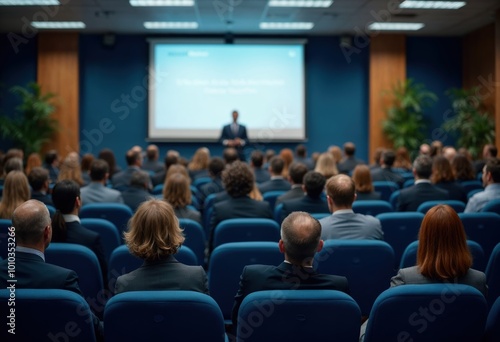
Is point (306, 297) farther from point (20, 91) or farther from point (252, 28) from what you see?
point (20, 91)

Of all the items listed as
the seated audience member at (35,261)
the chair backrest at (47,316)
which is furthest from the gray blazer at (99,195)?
the chair backrest at (47,316)

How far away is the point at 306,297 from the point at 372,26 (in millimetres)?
10554

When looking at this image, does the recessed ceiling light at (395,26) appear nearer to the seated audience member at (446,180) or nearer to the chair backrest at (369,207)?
the seated audience member at (446,180)

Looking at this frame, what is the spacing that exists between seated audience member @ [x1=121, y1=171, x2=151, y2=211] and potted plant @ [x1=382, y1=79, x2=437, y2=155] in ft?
26.2

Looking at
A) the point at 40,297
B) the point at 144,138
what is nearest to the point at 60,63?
the point at 144,138

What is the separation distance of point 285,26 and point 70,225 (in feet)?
29.9

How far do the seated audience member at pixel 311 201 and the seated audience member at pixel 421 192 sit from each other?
0.93 meters

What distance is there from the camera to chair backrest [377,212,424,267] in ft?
13.1

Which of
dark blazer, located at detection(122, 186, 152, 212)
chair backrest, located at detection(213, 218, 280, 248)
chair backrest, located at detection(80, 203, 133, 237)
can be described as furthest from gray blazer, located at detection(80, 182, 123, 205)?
chair backrest, located at detection(213, 218, 280, 248)

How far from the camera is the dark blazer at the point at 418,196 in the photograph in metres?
5.07

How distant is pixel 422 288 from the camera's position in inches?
80.5

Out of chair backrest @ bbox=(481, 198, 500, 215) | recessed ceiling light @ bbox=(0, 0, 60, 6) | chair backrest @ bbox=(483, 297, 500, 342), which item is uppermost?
recessed ceiling light @ bbox=(0, 0, 60, 6)

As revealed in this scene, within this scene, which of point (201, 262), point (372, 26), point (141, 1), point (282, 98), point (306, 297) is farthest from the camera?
point (282, 98)

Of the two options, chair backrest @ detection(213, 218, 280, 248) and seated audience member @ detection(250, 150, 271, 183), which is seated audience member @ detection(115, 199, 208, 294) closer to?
chair backrest @ detection(213, 218, 280, 248)
